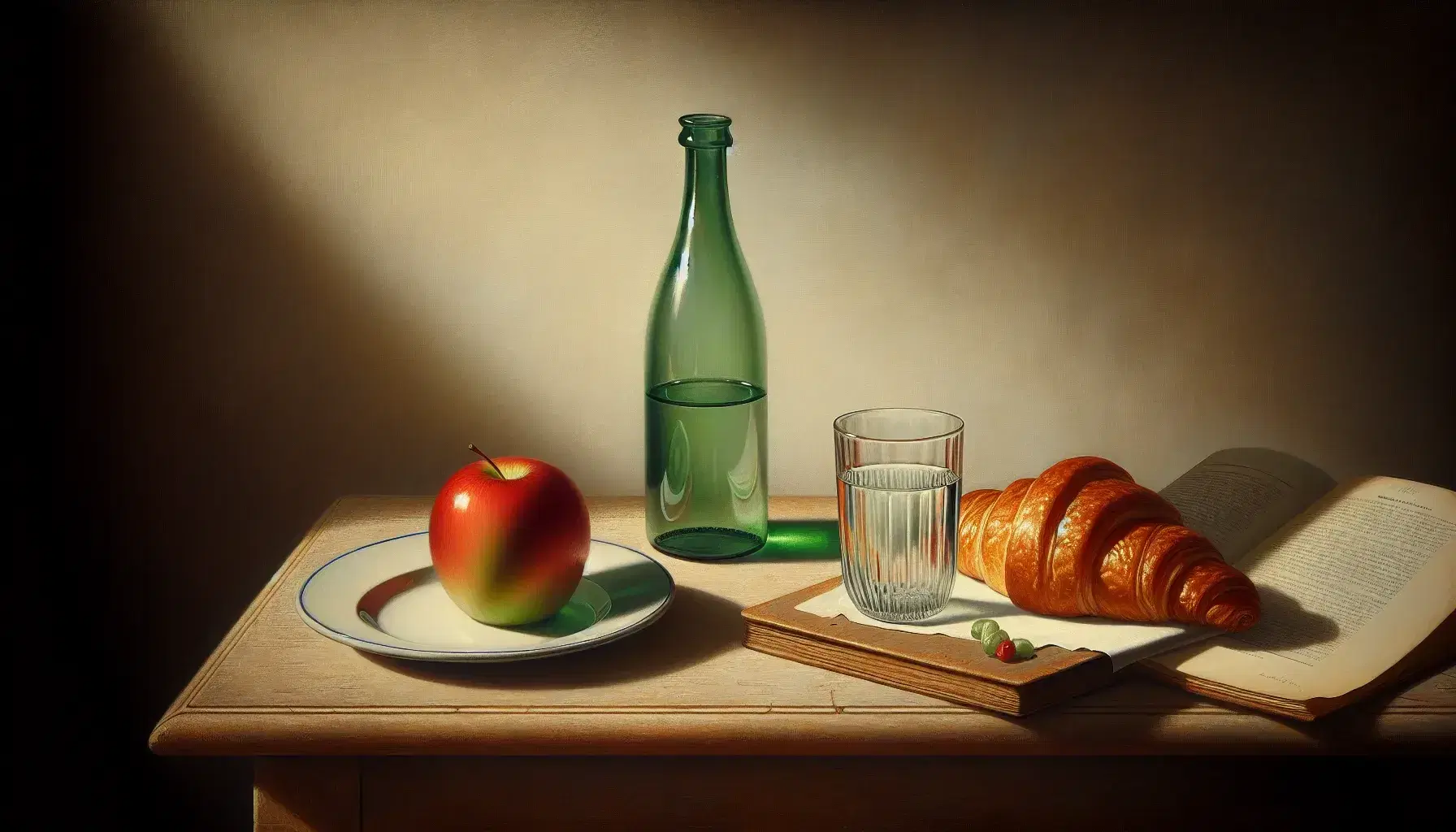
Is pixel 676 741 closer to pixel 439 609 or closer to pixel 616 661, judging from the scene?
pixel 616 661

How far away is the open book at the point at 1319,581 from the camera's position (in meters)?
0.77

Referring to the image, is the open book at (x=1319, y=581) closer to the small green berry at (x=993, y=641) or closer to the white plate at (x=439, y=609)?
the small green berry at (x=993, y=641)

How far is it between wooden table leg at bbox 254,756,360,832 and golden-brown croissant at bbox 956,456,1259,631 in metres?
0.47

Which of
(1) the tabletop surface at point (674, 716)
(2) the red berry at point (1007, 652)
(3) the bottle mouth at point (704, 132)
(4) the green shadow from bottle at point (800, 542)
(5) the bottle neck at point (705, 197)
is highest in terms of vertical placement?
(3) the bottle mouth at point (704, 132)

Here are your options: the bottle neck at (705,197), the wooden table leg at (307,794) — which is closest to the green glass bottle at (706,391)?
the bottle neck at (705,197)

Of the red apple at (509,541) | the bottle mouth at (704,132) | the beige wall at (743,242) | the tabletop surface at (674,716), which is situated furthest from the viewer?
the beige wall at (743,242)

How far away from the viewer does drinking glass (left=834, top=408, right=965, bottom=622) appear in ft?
2.81

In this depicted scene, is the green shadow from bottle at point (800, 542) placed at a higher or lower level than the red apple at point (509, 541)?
lower

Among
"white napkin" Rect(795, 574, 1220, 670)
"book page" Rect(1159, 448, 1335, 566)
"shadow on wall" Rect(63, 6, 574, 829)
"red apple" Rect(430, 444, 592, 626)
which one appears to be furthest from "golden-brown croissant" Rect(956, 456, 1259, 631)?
"shadow on wall" Rect(63, 6, 574, 829)

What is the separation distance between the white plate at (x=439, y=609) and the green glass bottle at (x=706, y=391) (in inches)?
3.7

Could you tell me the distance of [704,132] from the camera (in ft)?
3.35

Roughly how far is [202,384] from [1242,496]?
1.05 m

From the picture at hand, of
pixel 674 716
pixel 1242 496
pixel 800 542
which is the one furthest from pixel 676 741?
pixel 1242 496

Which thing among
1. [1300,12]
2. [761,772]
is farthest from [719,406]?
[1300,12]
